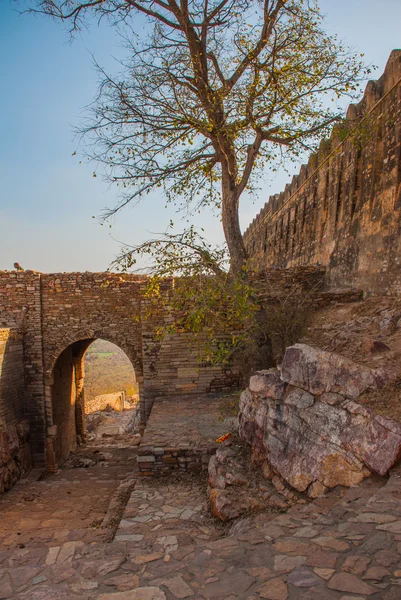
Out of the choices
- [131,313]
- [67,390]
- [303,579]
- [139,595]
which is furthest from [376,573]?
[67,390]

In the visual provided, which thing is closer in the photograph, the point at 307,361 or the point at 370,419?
the point at 370,419

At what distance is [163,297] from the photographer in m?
10.8

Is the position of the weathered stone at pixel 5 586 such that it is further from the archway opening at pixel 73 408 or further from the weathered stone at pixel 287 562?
the archway opening at pixel 73 408

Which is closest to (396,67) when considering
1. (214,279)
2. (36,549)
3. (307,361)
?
(214,279)

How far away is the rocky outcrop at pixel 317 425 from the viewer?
4.11 metres

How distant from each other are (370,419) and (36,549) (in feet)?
16.2

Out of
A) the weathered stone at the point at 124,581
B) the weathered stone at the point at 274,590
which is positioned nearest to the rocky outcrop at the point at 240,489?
the weathered stone at the point at 274,590

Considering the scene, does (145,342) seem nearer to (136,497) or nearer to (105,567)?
(136,497)

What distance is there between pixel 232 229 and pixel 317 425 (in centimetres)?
576

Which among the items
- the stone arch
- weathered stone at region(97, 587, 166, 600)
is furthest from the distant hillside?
weathered stone at region(97, 587, 166, 600)

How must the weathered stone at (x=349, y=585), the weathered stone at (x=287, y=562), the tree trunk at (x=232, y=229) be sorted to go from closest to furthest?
the weathered stone at (x=349, y=585), the weathered stone at (x=287, y=562), the tree trunk at (x=232, y=229)

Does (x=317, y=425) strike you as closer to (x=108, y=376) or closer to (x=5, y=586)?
(x=5, y=586)

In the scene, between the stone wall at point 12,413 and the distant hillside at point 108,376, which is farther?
the distant hillside at point 108,376

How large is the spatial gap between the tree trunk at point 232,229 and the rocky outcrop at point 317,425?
11.8 feet
